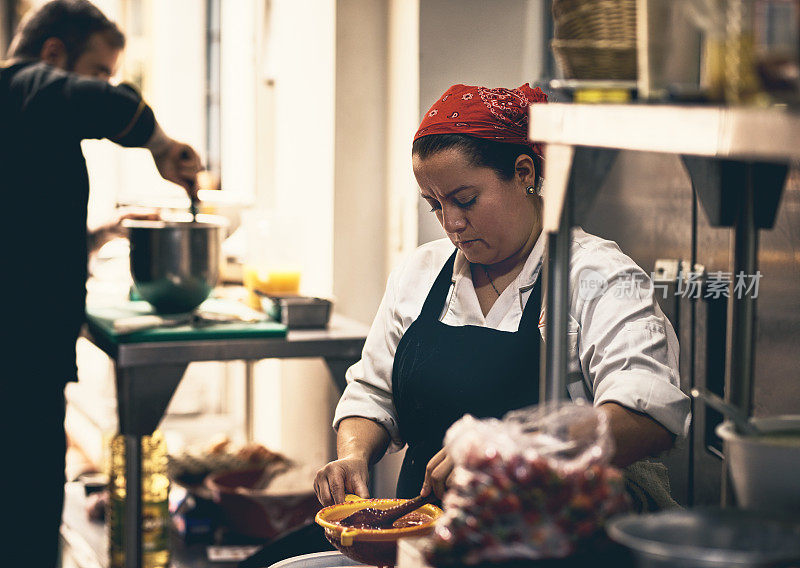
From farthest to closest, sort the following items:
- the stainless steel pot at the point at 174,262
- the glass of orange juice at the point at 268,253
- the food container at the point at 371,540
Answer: the glass of orange juice at the point at 268,253 < the stainless steel pot at the point at 174,262 < the food container at the point at 371,540

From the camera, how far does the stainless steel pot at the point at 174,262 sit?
277 centimetres

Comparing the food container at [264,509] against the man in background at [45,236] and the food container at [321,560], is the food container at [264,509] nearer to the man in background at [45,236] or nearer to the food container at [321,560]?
the man in background at [45,236]

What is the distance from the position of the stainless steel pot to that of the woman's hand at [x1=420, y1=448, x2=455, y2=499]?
1511 mm

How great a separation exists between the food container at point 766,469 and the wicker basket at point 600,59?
360 mm

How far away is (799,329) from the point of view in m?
1.72

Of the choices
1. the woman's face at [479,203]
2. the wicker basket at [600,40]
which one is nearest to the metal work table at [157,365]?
the woman's face at [479,203]

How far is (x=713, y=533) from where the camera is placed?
837 millimetres

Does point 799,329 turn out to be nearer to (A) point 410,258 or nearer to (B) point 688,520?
(A) point 410,258

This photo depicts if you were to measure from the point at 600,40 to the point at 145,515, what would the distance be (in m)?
2.33

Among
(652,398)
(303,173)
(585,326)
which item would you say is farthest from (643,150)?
(303,173)

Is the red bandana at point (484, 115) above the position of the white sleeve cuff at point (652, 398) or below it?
above

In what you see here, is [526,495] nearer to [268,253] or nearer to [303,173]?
[268,253]

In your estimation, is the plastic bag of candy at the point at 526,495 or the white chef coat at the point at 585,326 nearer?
the plastic bag of candy at the point at 526,495

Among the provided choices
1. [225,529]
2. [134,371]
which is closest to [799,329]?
[134,371]
